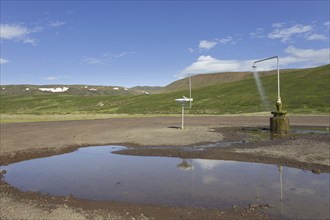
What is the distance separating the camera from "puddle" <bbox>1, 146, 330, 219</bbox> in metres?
10.6

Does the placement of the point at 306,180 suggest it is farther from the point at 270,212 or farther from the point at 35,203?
the point at 35,203

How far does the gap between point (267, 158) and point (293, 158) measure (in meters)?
1.17

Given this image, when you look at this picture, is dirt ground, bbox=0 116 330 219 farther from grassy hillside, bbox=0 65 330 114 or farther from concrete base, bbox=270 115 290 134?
grassy hillside, bbox=0 65 330 114

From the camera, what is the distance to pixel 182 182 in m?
13.2

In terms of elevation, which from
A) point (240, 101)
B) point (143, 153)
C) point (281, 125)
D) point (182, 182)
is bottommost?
point (182, 182)

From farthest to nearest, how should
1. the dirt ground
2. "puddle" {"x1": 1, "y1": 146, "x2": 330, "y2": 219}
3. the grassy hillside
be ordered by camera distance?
the grassy hillside
"puddle" {"x1": 1, "y1": 146, "x2": 330, "y2": 219}
the dirt ground

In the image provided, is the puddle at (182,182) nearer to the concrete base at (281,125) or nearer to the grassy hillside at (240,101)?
the concrete base at (281,125)

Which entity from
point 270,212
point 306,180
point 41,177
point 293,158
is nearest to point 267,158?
point 293,158

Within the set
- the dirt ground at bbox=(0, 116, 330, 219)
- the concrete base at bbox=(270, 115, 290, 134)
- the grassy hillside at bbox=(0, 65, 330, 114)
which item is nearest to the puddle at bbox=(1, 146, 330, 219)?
the dirt ground at bbox=(0, 116, 330, 219)

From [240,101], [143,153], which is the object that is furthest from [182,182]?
[240,101]

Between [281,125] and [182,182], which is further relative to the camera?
[281,125]

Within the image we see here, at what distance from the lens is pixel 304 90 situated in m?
95.6

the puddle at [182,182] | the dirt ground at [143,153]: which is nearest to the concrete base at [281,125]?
the dirt ground at [143,153]

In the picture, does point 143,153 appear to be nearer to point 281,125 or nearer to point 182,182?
point 182,182
